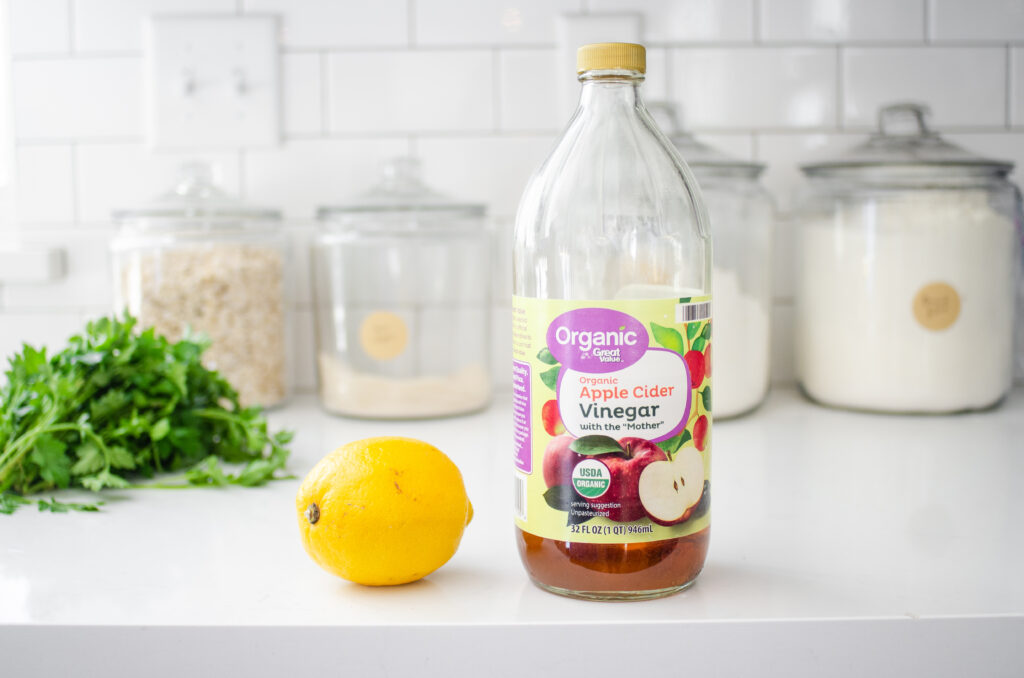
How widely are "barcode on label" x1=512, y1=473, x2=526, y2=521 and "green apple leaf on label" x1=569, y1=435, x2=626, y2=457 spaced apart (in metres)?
0.04

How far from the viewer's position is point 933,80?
4.13 feet

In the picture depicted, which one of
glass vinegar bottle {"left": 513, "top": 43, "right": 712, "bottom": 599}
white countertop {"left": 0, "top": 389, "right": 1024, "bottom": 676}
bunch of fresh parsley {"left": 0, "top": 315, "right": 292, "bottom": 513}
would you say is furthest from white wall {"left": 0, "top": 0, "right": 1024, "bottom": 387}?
glass vinegar bottle {"left": 513, "top": 43, "right": 712, "bottom": 599}

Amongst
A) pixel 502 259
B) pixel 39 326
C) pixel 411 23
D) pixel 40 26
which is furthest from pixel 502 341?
pixel 40 26

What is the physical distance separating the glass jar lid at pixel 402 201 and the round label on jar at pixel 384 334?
13 cm

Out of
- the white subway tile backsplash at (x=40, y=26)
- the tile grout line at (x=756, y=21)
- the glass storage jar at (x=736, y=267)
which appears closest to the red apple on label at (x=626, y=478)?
the glass storage jar at (x=736, y=267)

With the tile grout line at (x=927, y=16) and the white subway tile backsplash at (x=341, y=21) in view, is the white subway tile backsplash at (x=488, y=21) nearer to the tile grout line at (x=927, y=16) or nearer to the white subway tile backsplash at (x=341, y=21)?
the white subway tile backsplash at (x=341, y=21)

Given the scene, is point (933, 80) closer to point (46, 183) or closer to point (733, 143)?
point (733, 143)

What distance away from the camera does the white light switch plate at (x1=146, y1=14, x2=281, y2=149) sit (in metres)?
1.25

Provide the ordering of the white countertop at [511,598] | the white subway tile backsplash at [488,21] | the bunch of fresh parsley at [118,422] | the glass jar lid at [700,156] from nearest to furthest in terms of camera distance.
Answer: the white countertop at [511,598] < the bunch of fresh parsley at [118,422] < the glass jar lid at [700,156] < the white subway tile backsplash at [488,21]

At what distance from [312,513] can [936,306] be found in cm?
83

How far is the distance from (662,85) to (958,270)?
0.45 m

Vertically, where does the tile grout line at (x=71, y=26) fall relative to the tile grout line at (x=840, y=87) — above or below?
above

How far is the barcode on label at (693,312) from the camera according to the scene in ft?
1.67

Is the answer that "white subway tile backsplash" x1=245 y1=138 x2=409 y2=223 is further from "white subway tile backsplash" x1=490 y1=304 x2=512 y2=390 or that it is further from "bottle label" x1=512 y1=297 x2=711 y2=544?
"bottle label" x1=512 y1=297 x2=711 y2=544
